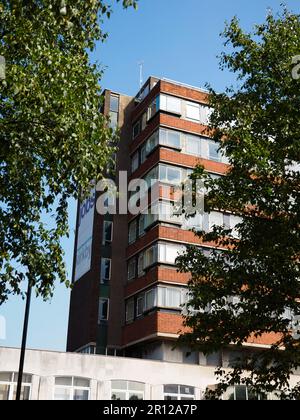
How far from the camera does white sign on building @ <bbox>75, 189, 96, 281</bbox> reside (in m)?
48.8

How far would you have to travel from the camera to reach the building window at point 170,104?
152 ft

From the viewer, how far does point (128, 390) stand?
36.1m

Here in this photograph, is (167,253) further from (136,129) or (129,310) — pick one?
(136,129)

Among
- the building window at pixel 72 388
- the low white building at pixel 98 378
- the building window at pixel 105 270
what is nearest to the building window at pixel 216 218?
the building window at pixel 105 270

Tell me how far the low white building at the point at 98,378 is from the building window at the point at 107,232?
529 inches

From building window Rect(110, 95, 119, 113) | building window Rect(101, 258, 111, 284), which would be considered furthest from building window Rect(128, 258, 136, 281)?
building window Rect(110, 95, 119, 113)

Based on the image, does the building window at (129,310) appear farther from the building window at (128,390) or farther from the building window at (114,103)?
the building window at (114,103)

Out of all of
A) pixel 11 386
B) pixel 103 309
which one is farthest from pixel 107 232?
pixel 11 386

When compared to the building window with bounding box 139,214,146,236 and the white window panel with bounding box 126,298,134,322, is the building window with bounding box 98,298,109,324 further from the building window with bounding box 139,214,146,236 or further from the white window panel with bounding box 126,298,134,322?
the building window with bounding box 139,214,146,236

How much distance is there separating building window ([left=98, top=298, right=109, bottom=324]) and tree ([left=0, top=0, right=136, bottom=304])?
31046 millimetres

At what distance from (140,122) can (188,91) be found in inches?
225

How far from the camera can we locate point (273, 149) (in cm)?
1755

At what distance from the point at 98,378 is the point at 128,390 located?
228 centimetres
